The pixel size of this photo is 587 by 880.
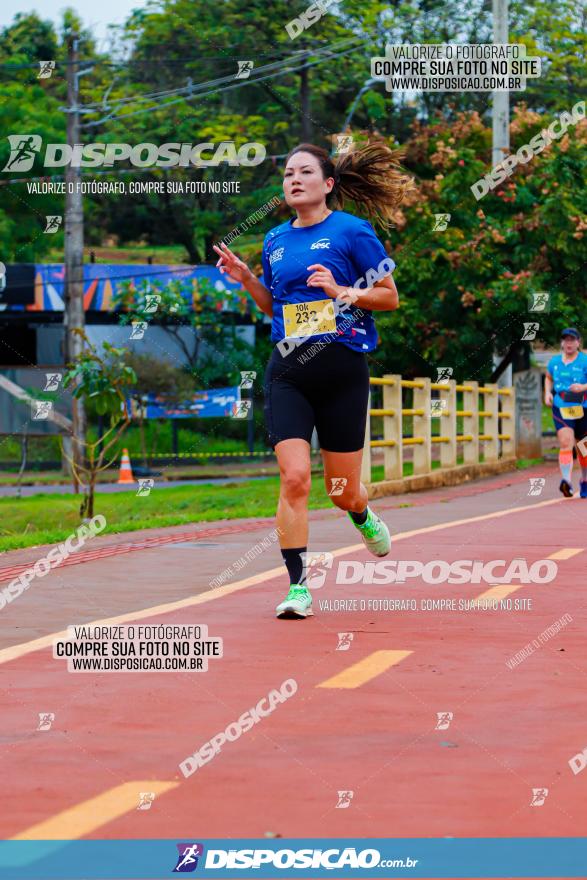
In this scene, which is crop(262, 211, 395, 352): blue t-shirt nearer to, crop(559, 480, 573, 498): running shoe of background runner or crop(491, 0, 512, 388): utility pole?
crop(559, 480, 573, 498): running shoe of background runner

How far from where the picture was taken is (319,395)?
26.8 feet

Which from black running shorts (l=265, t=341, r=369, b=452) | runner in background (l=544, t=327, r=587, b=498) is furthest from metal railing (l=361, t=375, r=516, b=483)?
black running shorts (l=265, t=341, r=369, b=452)

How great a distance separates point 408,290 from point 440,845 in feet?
88.8

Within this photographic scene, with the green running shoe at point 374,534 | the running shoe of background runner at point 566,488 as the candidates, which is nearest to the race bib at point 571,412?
the running shoe of background runner at point 566,488

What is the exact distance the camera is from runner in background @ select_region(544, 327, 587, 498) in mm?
17953

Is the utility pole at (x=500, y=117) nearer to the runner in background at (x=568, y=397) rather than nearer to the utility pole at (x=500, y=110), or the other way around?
the utility pole at (x=500, y=110)

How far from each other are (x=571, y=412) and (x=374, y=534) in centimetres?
958

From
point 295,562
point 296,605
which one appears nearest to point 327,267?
point 295,562

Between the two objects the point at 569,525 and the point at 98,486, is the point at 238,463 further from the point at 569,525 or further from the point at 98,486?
the point at 569,525

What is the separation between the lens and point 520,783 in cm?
462

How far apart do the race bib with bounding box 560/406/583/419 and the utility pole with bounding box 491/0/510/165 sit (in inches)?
540

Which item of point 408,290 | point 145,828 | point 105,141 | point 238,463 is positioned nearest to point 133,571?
point 145,828

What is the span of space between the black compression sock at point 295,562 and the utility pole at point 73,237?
77.8 feet

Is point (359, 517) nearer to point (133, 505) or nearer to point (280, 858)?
point (280, 858)
